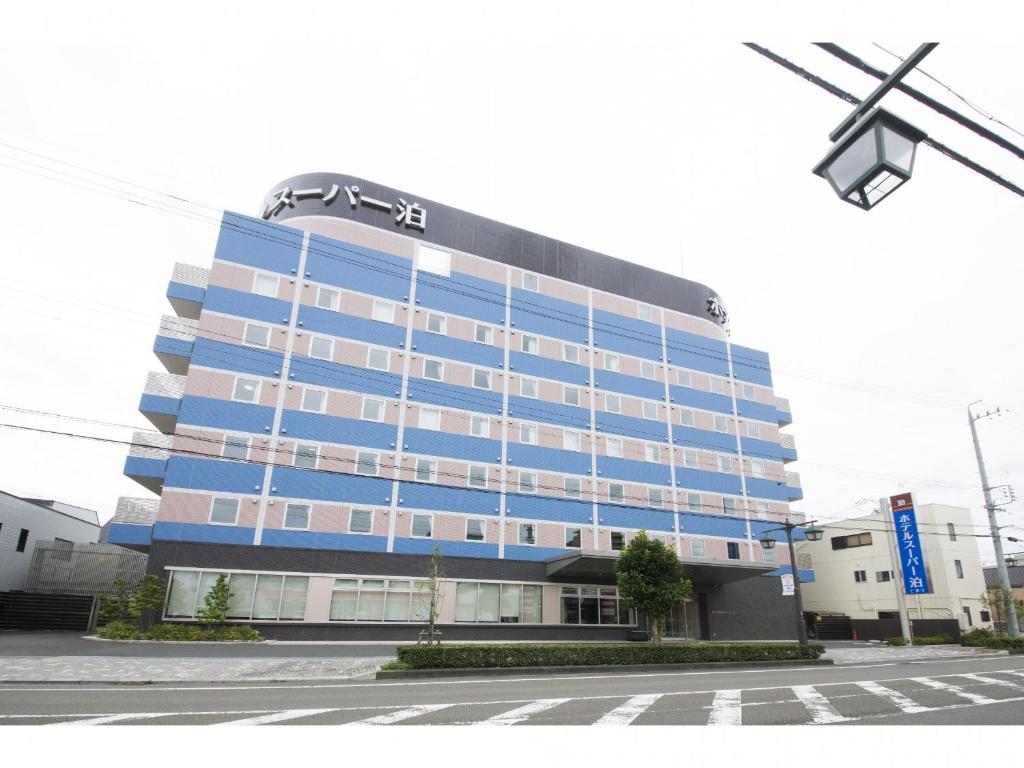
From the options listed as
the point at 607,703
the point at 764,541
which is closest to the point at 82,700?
the point at 607,703

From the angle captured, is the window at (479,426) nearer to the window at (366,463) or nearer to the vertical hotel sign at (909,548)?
the window at (366,463)

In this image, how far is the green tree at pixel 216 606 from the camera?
2467 centimetres

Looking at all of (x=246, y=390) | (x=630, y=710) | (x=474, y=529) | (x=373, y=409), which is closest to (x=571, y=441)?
(x=474, y=529)

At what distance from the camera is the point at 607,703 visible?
37.6ft

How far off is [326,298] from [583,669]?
22879mm

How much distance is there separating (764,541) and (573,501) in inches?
469

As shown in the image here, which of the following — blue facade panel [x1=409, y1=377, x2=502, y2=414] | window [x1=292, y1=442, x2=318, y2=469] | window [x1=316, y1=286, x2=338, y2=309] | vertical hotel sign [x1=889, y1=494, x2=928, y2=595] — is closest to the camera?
window [x1=292, y1=442, x2=318, y2=469]

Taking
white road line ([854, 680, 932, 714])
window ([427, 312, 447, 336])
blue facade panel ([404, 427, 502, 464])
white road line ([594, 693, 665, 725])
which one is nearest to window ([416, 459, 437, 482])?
blue facade panel ([404, 427, 502, 464])

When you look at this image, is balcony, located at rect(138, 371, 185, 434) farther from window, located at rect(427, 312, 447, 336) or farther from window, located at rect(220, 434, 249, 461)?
window, located at rect(427, 312, 447, 336)

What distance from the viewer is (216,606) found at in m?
25.0

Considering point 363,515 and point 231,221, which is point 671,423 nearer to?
point 363,515

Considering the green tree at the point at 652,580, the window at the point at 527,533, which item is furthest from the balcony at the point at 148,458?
the green tree at the point at 652,580

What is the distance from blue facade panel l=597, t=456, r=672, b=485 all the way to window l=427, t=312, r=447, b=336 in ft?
40.7

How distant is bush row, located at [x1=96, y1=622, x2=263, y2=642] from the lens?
919 inches
